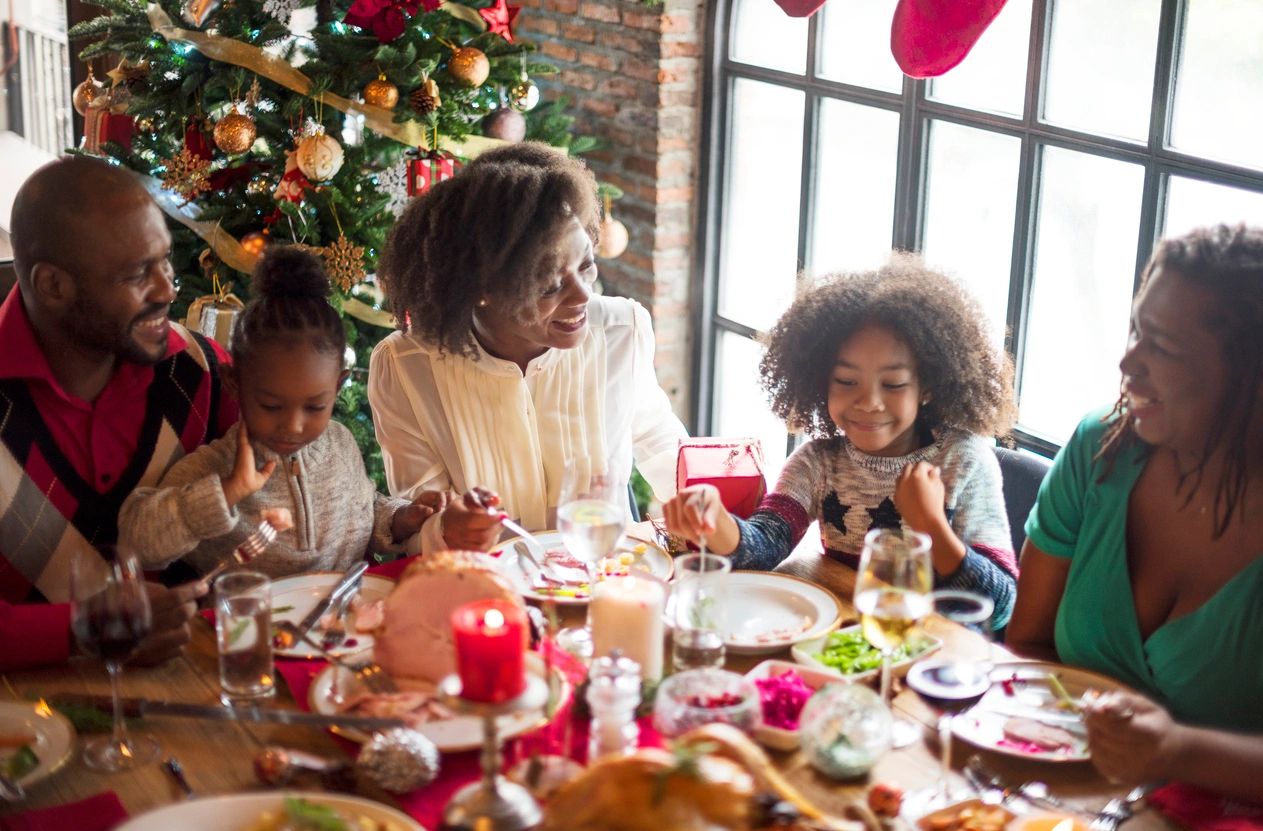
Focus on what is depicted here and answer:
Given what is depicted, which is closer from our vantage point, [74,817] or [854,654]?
[74,817]

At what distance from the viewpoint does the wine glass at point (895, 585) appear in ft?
5.04

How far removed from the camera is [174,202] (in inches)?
141

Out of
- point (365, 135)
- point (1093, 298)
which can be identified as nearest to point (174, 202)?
point (365, 135)

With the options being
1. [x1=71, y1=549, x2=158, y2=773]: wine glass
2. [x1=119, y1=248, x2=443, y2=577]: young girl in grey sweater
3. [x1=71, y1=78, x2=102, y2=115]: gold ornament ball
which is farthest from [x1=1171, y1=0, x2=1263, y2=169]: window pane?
[x1=71, y1=78, x2=102, y2=115]: gold ornament ball

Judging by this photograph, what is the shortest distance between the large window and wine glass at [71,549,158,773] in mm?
1294

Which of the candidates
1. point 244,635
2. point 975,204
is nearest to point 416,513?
point 244,635

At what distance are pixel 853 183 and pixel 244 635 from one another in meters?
2.54

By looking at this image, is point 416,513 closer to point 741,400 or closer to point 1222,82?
point 1222,82

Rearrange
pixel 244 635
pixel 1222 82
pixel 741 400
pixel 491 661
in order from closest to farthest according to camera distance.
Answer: pixel 491 661, pixel 244 635, pixel 1222 82, pixel 741 400

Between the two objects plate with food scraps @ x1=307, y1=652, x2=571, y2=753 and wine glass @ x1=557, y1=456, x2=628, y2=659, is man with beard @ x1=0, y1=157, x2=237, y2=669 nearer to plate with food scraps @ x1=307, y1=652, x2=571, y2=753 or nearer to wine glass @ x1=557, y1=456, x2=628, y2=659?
plate with food scraps @ x1=307, y1=652, x2=571, y2=753

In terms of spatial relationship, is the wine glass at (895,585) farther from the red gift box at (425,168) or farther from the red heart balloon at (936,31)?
the red gift box at (425,168)

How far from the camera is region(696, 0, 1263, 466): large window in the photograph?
2824mm

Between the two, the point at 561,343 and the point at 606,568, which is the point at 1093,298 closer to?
the point at 561,343

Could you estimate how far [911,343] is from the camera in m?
2.26
